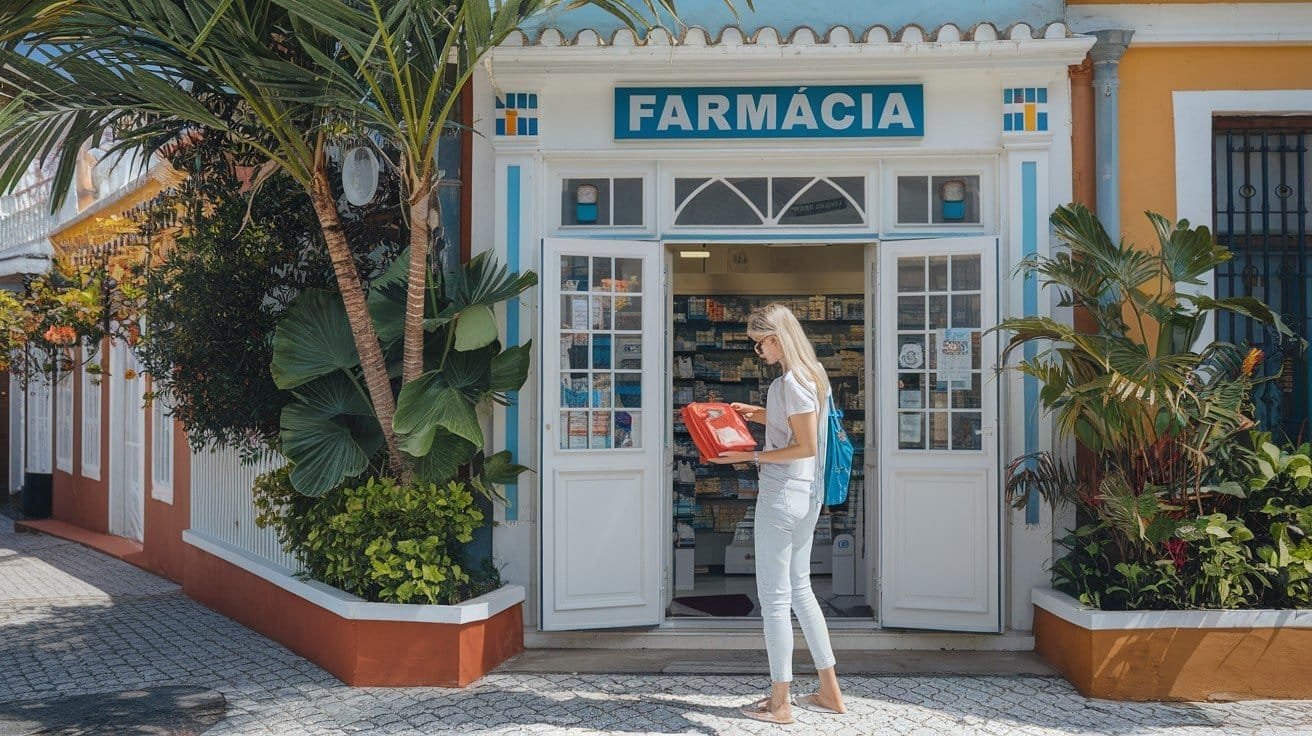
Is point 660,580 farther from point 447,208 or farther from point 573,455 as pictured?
point 447,208

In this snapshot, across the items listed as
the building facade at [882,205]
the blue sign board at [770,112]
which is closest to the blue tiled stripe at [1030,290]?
the building facade at [882,205]

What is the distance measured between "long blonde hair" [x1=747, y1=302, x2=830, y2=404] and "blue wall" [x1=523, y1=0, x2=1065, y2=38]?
225 centimetres

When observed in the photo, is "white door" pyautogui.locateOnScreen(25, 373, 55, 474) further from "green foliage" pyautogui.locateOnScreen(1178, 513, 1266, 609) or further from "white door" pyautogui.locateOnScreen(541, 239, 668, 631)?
"green foliage" pyautogui.locateOnScreen(1178, 513, 1266, 609)

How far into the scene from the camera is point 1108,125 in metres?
6.58

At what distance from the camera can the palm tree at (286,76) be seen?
17.9ft

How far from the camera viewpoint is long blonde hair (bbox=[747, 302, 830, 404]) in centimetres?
522

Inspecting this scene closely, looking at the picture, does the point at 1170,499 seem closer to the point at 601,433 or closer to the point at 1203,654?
the point at 1203,654

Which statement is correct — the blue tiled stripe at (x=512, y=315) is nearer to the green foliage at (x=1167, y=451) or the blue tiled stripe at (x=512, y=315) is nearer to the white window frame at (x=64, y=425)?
the green foliage at (x=1167, y=451)

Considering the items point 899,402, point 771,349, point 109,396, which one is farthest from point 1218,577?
point 109,396

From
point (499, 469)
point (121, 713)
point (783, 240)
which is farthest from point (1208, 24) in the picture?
point (121, 713)

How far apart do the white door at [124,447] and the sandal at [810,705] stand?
7964 millimetres

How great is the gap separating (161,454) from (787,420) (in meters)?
7.23

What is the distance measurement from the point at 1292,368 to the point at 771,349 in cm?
358

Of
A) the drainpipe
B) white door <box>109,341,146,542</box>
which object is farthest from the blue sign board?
white door <box>109,341,146,542</box>
